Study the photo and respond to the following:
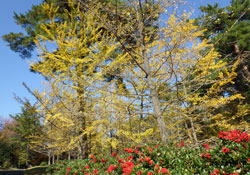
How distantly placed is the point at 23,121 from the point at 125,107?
2795 centimetres

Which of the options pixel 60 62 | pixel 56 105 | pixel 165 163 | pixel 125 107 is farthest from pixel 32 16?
pixel 165 163

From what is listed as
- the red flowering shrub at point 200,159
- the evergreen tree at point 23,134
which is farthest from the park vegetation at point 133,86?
the evergreen tree at point 23,134

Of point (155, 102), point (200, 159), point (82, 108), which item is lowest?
point (200, 159)

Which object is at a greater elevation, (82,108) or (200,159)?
(82,108)

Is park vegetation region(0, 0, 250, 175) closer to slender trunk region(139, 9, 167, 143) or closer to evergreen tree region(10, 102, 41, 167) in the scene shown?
slender trunk region(139, 9, 167, 143)

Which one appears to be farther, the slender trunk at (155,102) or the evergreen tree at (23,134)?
the evergreen tree at (23,134)

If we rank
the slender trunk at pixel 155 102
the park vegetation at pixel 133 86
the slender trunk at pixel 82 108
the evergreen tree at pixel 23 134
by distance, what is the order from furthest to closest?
the evergreen tree at pixel 23 134
the slender trunk at pixel 82 108
the slender trunk at pixel 155 102
the park vegetation at pixel 133 86

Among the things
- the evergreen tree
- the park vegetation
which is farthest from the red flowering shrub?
the evergreen tree

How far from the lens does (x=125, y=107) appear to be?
3.75 meters

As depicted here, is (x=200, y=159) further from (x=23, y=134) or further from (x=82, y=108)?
(x=23, y=134)

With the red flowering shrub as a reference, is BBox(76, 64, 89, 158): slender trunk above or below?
above

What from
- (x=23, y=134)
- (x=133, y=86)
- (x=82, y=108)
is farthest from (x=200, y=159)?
(x=23, y=134)

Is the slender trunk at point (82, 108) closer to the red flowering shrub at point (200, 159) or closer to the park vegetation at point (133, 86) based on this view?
the park vegetation at point (133, 86)

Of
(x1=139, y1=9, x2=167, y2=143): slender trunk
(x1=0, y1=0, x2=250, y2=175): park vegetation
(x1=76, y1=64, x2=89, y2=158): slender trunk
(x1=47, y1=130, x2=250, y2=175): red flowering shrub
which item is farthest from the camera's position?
(x1=76, y1=64, x2=89, y2=158): slender trunk
